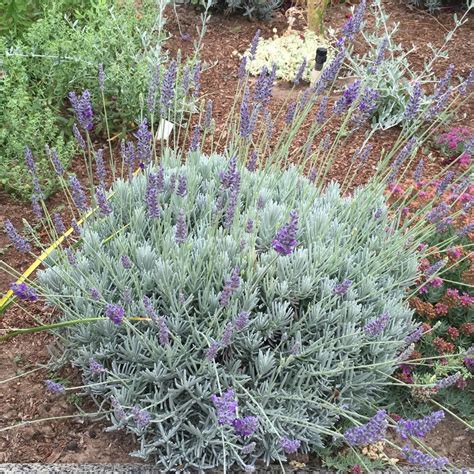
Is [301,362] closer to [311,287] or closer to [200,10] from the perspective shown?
[311,287]

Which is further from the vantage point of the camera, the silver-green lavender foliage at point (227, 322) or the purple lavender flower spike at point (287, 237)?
the silver-green lavender foliage at point (227, 322)

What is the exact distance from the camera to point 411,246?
3.00 metres

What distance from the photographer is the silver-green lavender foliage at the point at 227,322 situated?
2291mm

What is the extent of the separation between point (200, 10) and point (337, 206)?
409 centimetres

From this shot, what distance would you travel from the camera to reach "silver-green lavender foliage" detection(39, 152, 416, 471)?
90.2 inches

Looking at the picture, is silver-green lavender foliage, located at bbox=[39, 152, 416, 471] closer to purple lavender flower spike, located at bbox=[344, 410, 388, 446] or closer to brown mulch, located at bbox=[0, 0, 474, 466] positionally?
brown mulch, located at bbox=[0, 0, 474, 466]

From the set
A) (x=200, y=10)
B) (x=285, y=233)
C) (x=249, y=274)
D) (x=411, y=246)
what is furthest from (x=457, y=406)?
(x=200, y=10)

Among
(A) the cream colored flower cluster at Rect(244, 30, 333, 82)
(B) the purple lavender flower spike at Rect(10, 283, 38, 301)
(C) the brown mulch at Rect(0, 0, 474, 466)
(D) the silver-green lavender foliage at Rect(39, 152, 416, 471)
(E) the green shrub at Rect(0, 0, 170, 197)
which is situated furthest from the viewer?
(A) the cream colored flower cluster at Rect(244, 30, 333, 82)

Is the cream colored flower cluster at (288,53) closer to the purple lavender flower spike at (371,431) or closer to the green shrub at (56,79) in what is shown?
the green shrub at (56,79)

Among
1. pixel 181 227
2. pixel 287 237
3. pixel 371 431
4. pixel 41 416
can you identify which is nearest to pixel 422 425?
pixel 371 431

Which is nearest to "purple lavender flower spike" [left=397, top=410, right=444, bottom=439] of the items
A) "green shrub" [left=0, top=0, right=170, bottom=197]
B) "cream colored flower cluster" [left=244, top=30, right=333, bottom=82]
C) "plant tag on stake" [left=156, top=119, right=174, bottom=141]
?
"plant tag on stake" [left=156, top=119, right=174, bottom=141]

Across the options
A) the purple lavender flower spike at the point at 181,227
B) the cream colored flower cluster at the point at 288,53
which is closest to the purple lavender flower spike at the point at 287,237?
the purple lavender flower spike at the point at 181,227

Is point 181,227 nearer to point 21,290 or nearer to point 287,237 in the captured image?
point 287,237

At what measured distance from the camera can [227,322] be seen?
2.39 m
